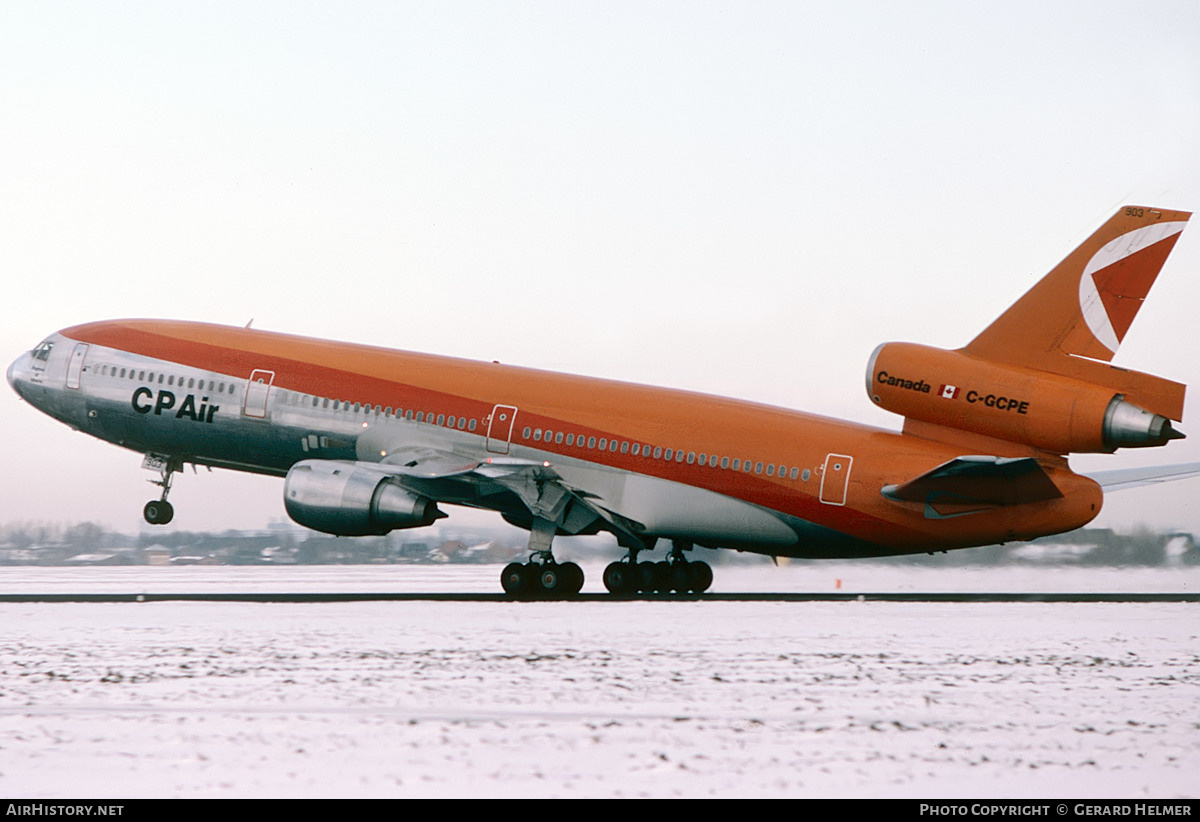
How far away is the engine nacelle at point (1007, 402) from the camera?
23500 mm

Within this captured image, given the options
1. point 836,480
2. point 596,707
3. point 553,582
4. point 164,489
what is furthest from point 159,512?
point 596,707

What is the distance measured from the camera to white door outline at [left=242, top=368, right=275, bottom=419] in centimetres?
2955

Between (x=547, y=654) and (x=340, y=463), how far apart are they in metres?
11.5

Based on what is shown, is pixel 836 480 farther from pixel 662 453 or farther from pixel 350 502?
pixel 350 502

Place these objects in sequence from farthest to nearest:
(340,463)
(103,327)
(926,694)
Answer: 1. (103,327)
2. (340,463)
3. (926,694)

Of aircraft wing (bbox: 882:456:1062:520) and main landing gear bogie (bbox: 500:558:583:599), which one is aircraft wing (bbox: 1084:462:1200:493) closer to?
aircraft wing (bbox: 882:456:1062:520)

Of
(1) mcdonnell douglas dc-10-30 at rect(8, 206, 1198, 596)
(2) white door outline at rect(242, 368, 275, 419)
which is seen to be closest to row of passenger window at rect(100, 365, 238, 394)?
(1) mcdonnell douglas dc-10-30 at rect(8, 206, 1198, 596)

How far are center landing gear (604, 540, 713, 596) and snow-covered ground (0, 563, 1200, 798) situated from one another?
7941mm

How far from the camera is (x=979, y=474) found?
973 inches

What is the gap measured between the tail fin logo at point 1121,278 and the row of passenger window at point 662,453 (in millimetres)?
6513

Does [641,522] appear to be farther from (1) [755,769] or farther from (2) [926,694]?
(1) [755,769]

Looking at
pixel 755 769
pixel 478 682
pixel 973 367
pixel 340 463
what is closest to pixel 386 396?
pixel 340 463

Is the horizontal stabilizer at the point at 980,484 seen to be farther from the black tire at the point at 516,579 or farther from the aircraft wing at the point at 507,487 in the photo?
the black tire at the point at 516,579

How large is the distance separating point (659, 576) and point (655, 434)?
3.78 meters
